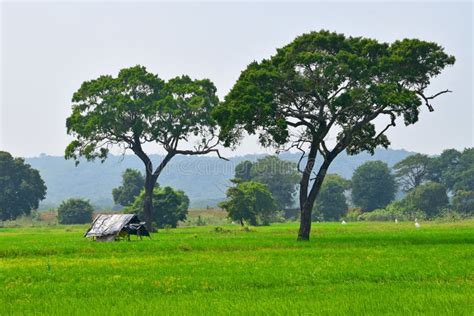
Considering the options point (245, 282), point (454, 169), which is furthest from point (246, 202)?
point (454, 169)

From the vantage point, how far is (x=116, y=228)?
52.8 metres

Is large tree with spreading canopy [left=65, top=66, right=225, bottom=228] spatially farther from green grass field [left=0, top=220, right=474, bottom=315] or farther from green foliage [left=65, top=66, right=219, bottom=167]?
green grass field [left=0, top=220, right=474, bottom=315]

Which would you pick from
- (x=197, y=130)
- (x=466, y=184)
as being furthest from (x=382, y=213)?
(x=197, y=130)

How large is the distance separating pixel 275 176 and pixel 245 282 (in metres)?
153

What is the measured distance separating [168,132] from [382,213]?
2809 inches

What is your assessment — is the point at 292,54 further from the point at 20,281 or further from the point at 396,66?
the point at 20,281

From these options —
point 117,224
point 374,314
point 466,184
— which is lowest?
point 374,314

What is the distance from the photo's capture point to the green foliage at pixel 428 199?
461 feet

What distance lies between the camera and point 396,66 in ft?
167

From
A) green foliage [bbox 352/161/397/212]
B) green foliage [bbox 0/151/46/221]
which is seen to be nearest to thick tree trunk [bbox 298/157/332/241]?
green foliage [bbox 0/151/46/221]

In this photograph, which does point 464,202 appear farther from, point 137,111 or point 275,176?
point 137,111

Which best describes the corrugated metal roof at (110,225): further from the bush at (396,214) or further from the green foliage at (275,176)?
the green foliage at (275,176)

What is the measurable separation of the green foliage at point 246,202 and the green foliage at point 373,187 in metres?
69.2

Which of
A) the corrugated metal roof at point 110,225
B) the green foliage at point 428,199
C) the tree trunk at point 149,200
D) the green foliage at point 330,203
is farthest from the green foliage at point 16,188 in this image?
the corrugated metal roof at point 110,225
